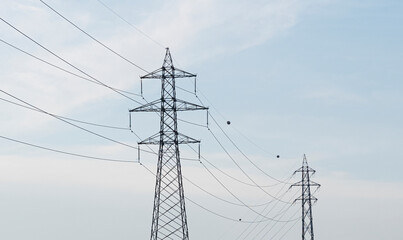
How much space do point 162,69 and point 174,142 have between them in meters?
5.87

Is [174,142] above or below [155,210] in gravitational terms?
above

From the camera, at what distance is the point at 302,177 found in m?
113

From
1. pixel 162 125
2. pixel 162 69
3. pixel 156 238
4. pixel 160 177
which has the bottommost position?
pixel 156 238

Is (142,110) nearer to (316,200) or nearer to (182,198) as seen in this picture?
(182,198)

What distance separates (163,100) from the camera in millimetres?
63906

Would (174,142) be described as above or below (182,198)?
above

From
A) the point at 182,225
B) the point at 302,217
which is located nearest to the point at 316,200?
the point at 302,217

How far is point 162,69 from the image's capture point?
6450 centimetres

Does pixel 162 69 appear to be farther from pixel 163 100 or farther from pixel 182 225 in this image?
pixel 182 225

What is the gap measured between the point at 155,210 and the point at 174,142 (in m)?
5.55

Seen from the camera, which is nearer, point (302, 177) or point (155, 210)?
point (155, 210)

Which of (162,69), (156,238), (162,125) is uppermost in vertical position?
(162,69)

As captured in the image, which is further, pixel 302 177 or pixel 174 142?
pixel 302 177

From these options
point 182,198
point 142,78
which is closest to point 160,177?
point 182,198
